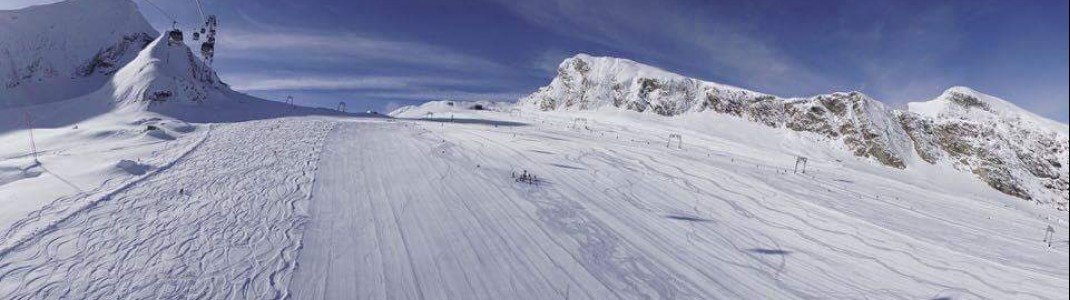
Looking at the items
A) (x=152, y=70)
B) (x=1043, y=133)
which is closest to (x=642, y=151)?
(x=152, y=70)

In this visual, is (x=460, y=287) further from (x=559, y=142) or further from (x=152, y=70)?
(x=152, y=70)

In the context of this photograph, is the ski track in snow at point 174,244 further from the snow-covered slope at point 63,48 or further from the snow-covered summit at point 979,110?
the snow-covered summit at point 979,110

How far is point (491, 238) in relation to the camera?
1047 centimetres

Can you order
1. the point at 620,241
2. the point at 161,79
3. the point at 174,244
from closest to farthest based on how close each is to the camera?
the point at 174,244 → the point at 620,241 → the point at 161,79

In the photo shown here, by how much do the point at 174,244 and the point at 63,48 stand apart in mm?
70564

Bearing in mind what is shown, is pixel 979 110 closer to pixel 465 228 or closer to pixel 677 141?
pixel 677 141

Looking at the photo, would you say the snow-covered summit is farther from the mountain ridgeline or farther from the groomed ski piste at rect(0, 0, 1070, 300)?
the groomed ski piste at rect(0, 0, 1070, 300)

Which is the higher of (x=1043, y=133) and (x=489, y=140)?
(x=1043, y=133)

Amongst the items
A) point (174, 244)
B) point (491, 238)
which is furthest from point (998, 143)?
point (174, 244)

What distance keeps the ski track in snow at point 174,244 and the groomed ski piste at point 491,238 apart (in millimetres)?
46

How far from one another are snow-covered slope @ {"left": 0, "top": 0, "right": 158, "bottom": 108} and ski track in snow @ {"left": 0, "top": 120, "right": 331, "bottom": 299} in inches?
2127

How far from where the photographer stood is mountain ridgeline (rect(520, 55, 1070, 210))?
5097 cm

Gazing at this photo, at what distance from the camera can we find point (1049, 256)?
12406 millimetres

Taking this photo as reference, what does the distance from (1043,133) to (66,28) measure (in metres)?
126
